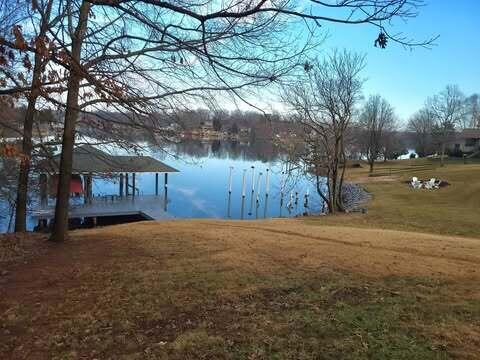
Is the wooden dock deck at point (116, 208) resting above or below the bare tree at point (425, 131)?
below

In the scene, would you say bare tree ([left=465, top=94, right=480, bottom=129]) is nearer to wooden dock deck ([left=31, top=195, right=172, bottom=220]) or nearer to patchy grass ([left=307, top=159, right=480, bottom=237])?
patchy grass ([left=307, top=159, right=480, bottom=237])

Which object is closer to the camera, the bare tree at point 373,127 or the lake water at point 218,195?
the lake water at point 218,195

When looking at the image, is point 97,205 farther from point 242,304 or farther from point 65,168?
point 242,304

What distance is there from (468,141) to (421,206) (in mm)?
52962

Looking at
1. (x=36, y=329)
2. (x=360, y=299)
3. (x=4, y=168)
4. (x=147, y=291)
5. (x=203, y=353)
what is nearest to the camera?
(x=203, y=353)

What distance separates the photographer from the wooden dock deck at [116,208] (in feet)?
85.9

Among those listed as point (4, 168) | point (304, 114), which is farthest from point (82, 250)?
point (304, 114)

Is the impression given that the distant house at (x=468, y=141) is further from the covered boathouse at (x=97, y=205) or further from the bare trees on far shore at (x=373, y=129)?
the covered boathouse at (x=97, y=205)

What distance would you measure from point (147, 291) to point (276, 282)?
183 centimetres

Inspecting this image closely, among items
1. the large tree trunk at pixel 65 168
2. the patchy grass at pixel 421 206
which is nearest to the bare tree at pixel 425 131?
the patchy grass at pixel 421 206

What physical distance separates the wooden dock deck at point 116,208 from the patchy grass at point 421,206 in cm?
1249

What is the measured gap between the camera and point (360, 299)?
5.68m

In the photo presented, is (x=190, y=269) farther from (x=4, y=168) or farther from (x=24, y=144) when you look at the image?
(x=4, y=168)

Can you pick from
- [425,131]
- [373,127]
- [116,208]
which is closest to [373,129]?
[373,127]
